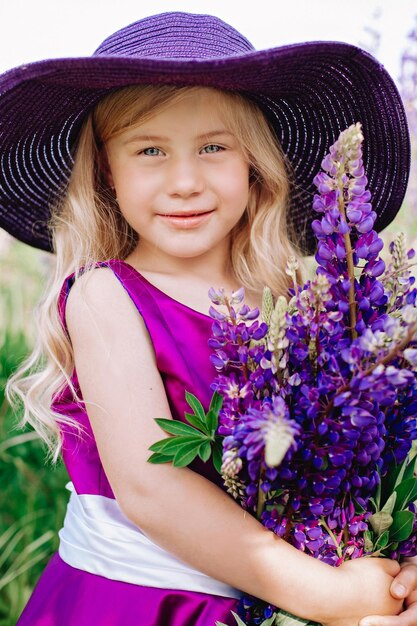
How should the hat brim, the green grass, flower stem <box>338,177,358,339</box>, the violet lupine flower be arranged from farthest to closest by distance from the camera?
the green grass
the hat brim
flower stem <box>338,177,358,339</box>
the violet lupine flower

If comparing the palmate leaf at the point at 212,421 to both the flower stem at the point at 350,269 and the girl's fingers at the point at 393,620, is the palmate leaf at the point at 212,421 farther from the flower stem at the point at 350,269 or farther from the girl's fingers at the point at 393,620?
the girl's fingers at the point at 393,620

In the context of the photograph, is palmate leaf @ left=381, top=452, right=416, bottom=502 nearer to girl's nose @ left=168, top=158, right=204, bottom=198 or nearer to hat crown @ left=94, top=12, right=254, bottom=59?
girl's nose @ left=168, top=158, right=204, bottom=198

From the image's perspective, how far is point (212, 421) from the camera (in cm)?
128

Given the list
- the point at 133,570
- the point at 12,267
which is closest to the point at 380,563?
the point at 133,570

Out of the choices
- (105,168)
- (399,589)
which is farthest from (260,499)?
(105,168)

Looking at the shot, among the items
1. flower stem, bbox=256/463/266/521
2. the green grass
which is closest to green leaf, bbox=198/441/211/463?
flower stem, bbox=256/463/266/521

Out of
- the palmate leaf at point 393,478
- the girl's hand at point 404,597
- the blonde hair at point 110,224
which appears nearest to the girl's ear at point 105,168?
the blonde hair at point 110,224

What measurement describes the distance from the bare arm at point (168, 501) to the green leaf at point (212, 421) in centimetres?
15

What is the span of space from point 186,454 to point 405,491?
1.29 ft

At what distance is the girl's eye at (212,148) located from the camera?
64.5 inches

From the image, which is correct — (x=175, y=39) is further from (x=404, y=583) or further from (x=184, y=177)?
(x=404, y=583)

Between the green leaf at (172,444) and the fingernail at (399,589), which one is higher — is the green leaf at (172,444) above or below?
above

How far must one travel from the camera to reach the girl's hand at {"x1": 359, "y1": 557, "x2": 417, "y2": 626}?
1347mm

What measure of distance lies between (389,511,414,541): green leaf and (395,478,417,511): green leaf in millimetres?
26
